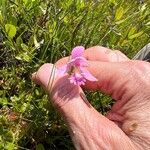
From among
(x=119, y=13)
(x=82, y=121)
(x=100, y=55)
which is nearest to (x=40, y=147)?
(x=82, y=121)

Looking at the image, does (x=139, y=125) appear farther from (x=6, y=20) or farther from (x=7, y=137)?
(x=6, y=20)

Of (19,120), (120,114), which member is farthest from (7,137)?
(120,114)

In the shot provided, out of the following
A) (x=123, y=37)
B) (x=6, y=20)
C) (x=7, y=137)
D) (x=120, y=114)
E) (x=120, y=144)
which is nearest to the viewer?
(x=120, y=144)

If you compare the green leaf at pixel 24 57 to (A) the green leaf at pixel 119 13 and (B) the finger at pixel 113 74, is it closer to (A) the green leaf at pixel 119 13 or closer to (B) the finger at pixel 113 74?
(B) the finger at pixel 113 74

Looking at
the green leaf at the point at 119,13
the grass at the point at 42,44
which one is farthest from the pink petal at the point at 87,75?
the green leaf at the point at 119,13

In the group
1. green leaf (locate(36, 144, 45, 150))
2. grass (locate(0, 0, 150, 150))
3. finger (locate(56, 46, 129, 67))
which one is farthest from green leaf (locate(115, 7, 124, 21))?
green leaf (locate(36, 144, 45, 150))

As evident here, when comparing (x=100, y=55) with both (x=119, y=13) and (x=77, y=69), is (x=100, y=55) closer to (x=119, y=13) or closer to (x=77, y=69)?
(x=77, y=69)

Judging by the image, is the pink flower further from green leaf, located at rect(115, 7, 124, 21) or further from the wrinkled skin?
green leaf, located at rect(115, 7, 124, 21)
